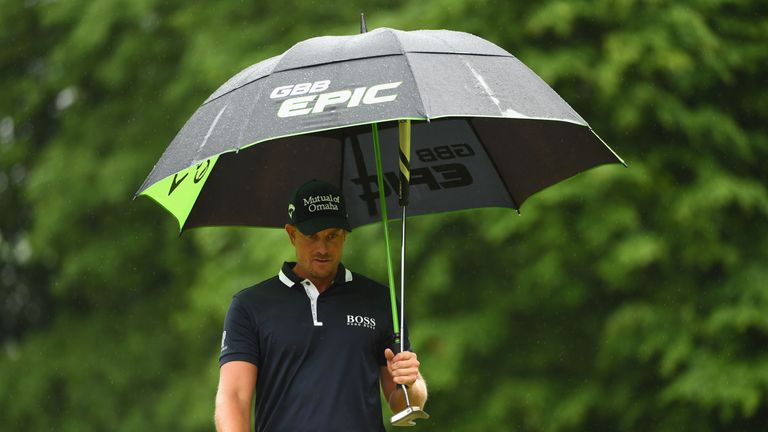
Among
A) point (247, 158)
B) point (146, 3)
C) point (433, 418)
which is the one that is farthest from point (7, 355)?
point (247, 158)

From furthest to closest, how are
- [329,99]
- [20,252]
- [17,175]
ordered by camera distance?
[20,252] → [17,175] → [329,99]

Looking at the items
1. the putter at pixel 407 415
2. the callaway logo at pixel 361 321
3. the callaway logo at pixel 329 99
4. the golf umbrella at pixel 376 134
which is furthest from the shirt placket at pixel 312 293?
the callaway logo at pixel 329 99

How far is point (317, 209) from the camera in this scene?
4.86 metres

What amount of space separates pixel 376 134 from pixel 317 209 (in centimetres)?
49

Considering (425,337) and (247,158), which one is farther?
(425,337)

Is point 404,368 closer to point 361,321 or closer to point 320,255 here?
point 361,321

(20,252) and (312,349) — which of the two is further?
(20,252)

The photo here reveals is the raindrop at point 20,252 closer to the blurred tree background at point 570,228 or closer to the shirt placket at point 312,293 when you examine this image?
the blurred tree background at point 570,228

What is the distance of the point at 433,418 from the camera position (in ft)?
38.3

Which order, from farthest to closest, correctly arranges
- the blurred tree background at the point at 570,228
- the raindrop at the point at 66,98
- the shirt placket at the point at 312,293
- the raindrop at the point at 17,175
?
the raindrop at the point at 17,175, the raindrop at the point at 66,98, the blurred tree background at the point at 570,228, the shirt placket at the point at 312,293

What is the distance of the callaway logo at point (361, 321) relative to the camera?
4.81m

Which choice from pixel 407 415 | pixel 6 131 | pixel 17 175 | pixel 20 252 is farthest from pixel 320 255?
pixel 20 252

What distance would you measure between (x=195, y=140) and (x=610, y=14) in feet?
22.2

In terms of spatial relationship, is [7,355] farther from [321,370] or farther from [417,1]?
[321,370]
